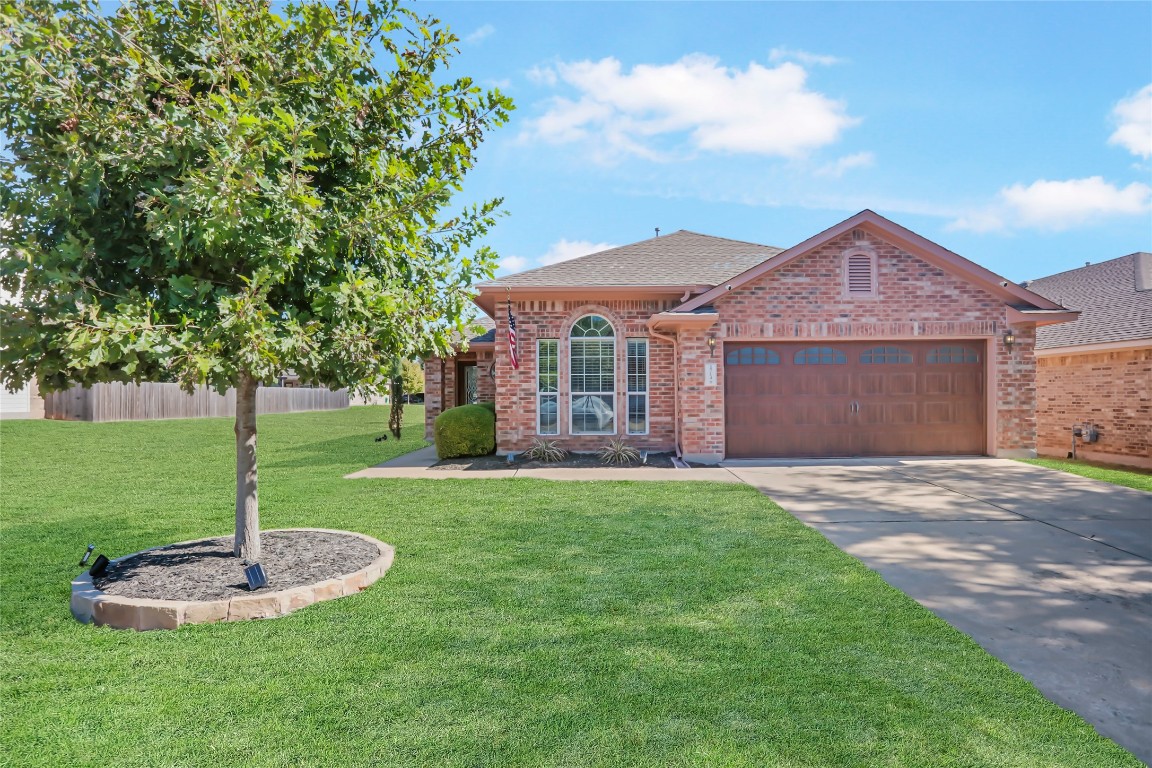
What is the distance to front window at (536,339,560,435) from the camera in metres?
13.0

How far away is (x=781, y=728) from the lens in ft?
9.53

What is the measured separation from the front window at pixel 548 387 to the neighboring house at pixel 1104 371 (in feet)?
38.0

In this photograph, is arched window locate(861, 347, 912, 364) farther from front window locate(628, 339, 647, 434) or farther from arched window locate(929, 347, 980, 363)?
front window locate(628, 339, 647, 434)

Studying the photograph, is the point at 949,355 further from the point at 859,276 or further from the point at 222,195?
the point at 222,195

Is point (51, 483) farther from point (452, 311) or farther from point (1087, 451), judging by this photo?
point (1087, 451)

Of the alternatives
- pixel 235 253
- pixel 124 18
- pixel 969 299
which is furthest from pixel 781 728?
pixel 969 299

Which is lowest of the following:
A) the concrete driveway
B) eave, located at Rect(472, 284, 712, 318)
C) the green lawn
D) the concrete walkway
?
the concrete driveway

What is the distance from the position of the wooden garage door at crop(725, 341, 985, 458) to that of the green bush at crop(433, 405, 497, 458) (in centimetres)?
513

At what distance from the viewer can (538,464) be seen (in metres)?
11.9

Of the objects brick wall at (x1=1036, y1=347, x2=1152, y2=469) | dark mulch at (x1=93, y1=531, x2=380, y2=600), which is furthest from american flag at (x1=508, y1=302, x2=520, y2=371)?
brick wall at (x1=1036, y1=347, x2=1152, y2=469)

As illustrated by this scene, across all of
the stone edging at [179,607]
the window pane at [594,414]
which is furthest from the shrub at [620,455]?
the stone edging at [179,607]

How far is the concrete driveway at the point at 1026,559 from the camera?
349cm

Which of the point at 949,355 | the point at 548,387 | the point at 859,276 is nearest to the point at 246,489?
the point at 548,387

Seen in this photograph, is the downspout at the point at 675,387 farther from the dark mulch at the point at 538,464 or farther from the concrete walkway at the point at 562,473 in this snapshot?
the concrete walkway at the point at 562,473
